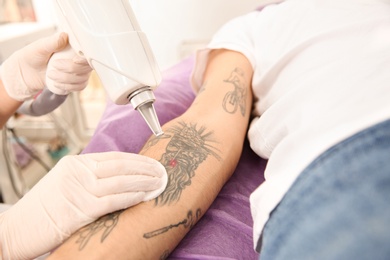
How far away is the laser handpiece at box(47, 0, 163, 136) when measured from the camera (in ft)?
1.80

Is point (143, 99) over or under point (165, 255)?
over

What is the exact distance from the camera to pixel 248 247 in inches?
23.7

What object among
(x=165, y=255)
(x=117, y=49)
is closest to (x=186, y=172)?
(x=165, y=255)

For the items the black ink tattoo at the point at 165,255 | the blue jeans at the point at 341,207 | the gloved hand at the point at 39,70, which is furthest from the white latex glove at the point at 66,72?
the blue jeans at the point at 341,207

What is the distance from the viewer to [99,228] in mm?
525

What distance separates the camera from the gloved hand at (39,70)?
2.58 feet

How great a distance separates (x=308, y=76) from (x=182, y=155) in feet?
1.01

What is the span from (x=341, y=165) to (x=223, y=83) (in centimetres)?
50

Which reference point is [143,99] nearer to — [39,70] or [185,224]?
[185,224]

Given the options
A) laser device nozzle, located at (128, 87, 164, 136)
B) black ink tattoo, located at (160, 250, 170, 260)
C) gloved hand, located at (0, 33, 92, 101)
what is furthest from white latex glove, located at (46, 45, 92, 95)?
black ink tattoo, located at (160, 250, 170, 260)

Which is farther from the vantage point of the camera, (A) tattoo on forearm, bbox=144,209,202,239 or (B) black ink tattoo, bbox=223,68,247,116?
(B) black ink tattoo, bbox=223,68,247,116

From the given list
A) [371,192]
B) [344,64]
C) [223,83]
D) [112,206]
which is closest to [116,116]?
[223,83]

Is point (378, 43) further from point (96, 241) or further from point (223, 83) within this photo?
point (96, 241)

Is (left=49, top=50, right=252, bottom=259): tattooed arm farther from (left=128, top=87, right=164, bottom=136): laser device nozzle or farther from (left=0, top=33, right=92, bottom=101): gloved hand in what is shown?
(left=0, top=33, right=92, bottom=101): gloved hand
